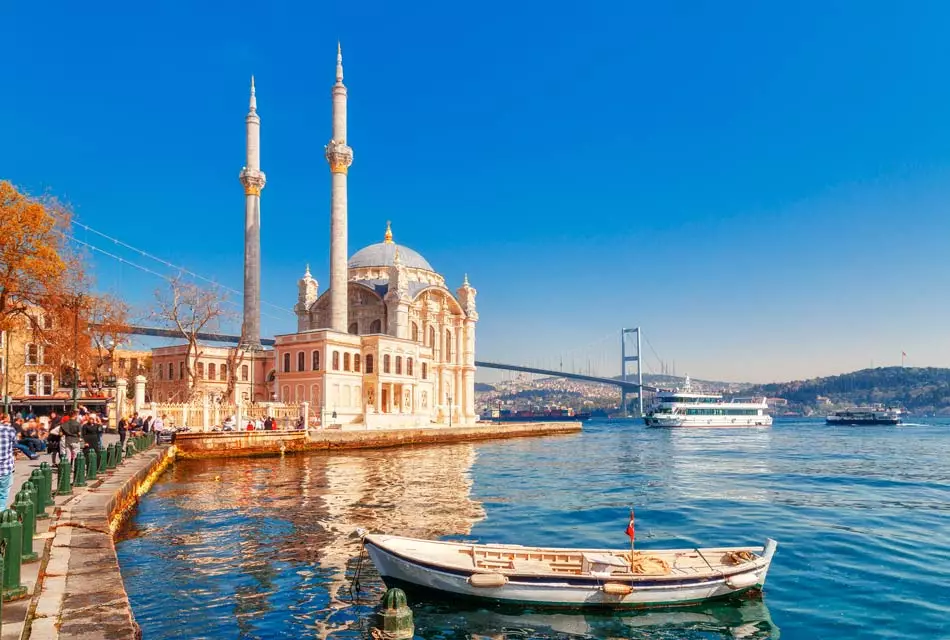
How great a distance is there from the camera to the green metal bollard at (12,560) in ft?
21.9

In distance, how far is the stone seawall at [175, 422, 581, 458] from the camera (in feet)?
98.6

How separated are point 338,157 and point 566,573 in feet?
136

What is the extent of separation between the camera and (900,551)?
13.7 metres

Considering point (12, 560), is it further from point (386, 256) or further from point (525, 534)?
point (386, 256)

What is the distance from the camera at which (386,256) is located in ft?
210

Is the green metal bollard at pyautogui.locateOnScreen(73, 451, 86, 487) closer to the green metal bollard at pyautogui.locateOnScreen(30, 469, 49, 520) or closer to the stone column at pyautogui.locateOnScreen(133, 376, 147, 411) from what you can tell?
the green metal bollard at pyautogui.locateOnScreen(30, 469, 49, 520)

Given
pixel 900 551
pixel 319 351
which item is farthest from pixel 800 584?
pixel 319 351

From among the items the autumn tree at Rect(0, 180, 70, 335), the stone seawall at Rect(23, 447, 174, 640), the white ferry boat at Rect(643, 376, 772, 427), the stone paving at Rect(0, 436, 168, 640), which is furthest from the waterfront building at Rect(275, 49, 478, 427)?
the stone paving at Rect(0, 436, 168, 640)

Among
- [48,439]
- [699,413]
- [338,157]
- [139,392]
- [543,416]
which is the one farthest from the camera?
[543,416]

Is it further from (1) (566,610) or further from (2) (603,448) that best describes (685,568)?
(2) (603,448)

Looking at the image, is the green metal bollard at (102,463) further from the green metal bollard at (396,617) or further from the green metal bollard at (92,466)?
the green metal bollard at (396,617)

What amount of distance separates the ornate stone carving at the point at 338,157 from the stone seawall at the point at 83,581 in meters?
36.0

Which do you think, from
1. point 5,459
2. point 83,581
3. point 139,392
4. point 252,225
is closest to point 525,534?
point 83,581

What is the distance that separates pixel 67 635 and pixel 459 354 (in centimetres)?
5637
